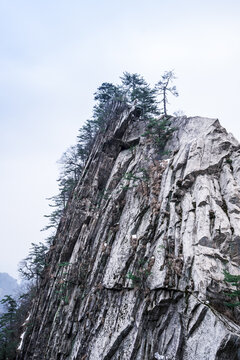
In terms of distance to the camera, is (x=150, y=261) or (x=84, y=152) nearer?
(x=150, y=261)

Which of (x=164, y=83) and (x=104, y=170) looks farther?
(x=164, y=83)

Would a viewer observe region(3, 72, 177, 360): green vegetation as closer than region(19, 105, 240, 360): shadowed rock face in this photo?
No

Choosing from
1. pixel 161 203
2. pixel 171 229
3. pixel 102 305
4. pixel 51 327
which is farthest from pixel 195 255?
pixel 51 327

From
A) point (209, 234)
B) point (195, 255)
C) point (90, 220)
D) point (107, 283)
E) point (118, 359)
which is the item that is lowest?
point (118, 359)

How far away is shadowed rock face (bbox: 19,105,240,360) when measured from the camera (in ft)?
25.0

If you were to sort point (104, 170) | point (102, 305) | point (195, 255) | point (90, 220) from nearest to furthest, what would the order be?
1. point (195, 255)
2. point (102, 305)
3. point (90, 220)
4. point (104, 170)

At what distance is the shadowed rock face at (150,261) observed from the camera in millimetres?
7613

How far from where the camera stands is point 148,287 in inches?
379

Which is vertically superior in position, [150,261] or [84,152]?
[84,152]

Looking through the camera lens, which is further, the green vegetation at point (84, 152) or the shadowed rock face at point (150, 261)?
the green vegetation at point (84, 152)

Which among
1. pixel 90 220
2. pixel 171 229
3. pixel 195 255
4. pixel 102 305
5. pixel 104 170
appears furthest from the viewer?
pixel 104 170

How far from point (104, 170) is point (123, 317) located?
45.3 ft

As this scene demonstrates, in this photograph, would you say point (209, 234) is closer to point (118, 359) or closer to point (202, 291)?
point (202, 291)

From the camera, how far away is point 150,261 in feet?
34.1
